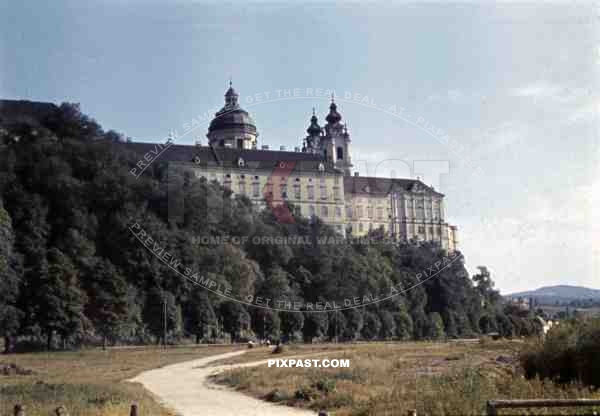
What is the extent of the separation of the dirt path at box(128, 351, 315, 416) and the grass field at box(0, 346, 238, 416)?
0.47 metres

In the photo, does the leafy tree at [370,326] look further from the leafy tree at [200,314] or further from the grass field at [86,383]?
the grass field at [86,383]

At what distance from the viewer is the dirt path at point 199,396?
12.6 m

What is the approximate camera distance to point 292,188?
224 feet

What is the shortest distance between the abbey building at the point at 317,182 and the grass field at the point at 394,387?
3680 cm

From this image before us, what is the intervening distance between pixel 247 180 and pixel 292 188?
4.23 metres

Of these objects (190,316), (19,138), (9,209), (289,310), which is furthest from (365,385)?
(19,138)

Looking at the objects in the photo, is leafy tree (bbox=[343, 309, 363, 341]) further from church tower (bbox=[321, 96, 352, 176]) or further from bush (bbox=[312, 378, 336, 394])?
church tower (bbox=[321, 96, 352, 176])

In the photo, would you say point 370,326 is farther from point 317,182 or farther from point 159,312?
point 317,182

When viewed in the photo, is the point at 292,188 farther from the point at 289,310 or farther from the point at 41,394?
the point at 41,394

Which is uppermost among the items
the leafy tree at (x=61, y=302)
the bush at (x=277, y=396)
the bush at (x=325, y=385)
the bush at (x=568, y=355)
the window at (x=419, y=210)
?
the window at (x=419, y=210)

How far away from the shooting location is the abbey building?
64688 mm

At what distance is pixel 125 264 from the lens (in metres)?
36.3

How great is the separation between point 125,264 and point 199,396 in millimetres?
22422

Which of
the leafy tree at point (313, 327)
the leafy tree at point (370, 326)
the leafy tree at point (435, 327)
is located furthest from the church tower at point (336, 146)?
the leafy tree at point (313, 327)
